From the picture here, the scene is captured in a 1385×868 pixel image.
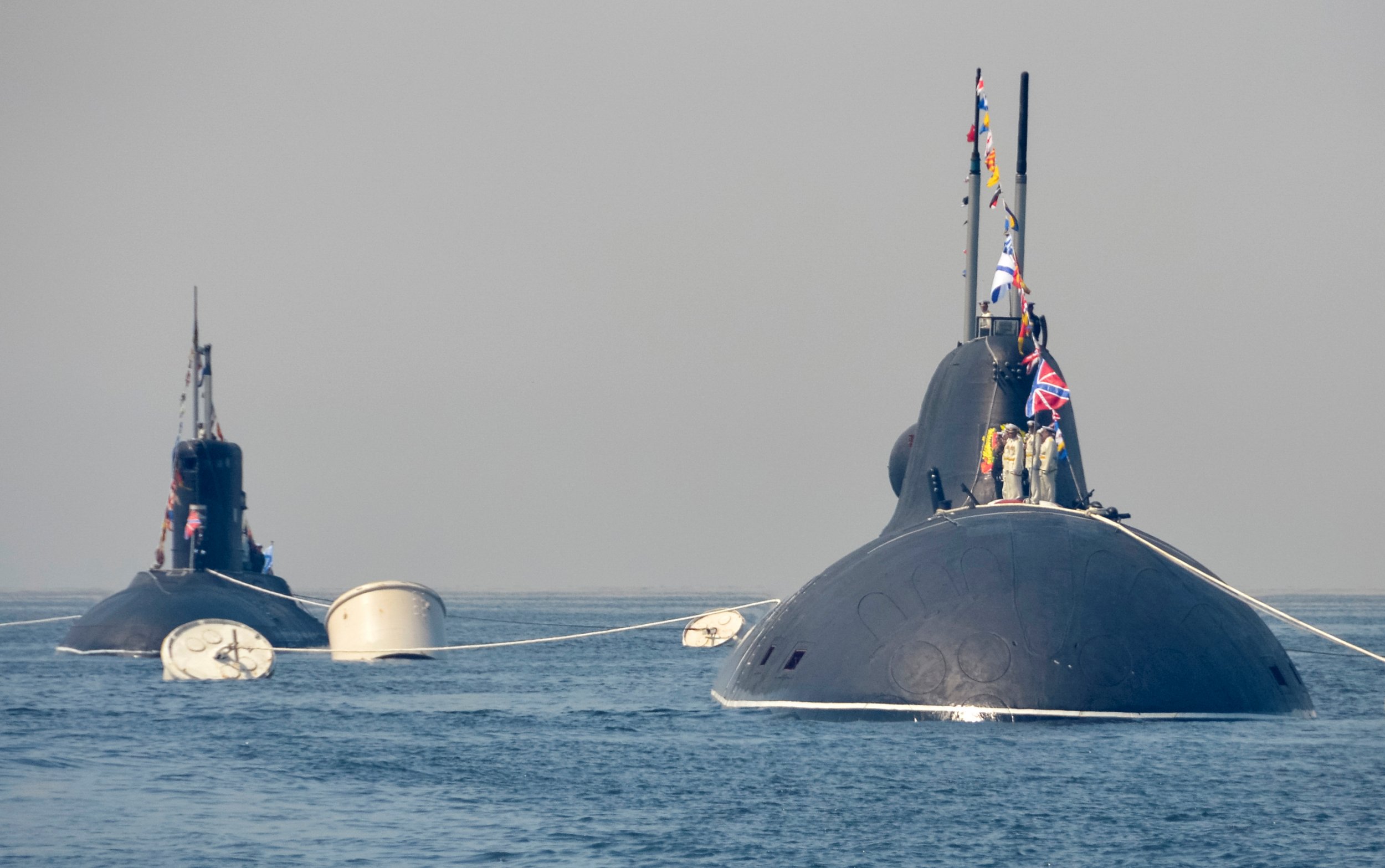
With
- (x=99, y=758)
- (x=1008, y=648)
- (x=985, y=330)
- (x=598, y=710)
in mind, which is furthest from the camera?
(x=598, y=710)

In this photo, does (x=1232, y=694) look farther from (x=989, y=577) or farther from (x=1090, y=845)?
(x=1090, y=845)

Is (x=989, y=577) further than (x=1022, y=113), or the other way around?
(x=1022, y=113)

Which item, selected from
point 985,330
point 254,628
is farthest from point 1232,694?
point 254,628

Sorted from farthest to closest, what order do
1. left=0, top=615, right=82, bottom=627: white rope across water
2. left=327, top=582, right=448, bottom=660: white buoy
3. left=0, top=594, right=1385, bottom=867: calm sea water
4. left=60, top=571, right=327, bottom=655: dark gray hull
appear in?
1. left=0, top=615, right=82, bottom=627: white rope across water
2. left=60, top=571, right=327, bottom=655: dark gray hull
3. left=327, top=582, right=448, bottom=660: white buoy
4. left=0, top=594, right=1385, bottom=867: calm sea water

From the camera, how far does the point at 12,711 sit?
4144 centimetres

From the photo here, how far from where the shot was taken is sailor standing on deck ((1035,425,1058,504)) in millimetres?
33531

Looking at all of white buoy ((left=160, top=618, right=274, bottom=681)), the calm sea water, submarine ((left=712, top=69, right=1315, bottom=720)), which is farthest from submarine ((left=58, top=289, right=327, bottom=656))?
submarine ((left=712, top=69, right=1315, bottom=720))

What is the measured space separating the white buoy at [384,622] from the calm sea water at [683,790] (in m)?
15.3

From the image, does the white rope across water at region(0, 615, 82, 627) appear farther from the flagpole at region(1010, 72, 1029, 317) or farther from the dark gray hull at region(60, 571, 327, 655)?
the flagpole at region(1010, 72, 1029, 317)

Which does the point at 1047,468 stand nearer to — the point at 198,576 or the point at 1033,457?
the point at 1033,457

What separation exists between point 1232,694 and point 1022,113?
1418 centimetres

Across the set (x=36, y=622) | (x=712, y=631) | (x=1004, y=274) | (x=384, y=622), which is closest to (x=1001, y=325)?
(x=1004, y=274)

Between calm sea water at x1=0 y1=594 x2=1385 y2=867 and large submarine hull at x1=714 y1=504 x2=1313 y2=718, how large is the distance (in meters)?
0.47

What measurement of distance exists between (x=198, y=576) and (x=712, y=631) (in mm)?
24209
